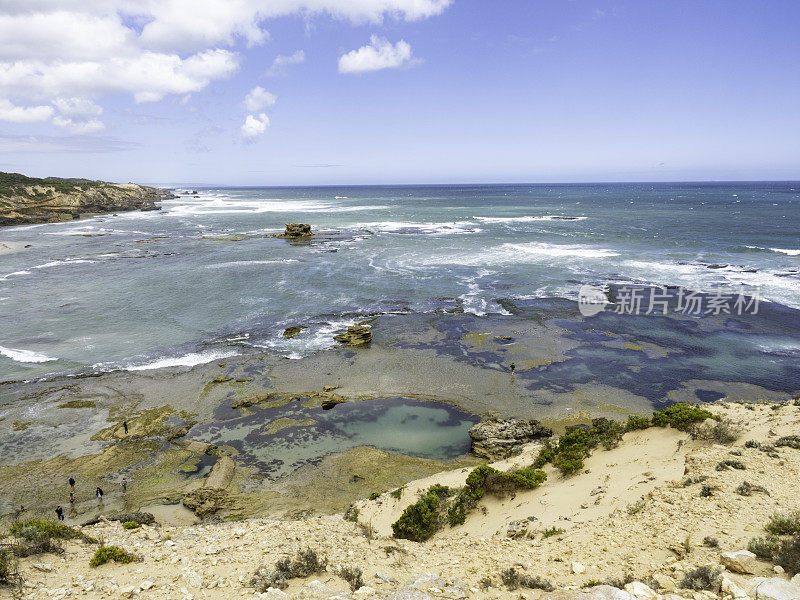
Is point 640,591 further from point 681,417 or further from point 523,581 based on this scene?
point 681,417

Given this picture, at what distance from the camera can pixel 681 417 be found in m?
15.2

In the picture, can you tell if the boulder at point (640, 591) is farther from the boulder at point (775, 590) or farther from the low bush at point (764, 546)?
the low bush at point (764, 546)

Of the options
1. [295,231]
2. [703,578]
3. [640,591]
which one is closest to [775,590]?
[703,578]

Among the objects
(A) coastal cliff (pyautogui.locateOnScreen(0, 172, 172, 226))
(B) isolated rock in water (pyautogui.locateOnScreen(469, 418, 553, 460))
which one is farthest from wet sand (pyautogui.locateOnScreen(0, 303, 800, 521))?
(A) coastal cliff (pyautogui.locateOnScreen(0, 172, 172, 226))

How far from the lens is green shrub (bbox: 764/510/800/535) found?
27.6 feet

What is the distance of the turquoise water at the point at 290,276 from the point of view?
2980 cm

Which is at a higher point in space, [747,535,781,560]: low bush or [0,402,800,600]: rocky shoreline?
[747,535,781,560]: low bush

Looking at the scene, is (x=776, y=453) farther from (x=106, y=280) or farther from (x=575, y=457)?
(x=106, y=280)

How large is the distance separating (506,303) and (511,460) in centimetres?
2194

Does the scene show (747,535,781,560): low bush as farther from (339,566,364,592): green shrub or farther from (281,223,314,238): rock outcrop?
(281,223,314,238): rock outcrop

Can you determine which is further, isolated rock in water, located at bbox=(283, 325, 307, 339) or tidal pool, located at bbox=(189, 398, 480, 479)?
isolated rock in water, located at bbox=(283, 325, 307, 339)

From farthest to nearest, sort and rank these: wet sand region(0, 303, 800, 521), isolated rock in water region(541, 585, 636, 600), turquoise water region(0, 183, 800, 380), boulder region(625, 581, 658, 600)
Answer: turquoise water region(0, 183, 800, 380) → wet sand region(0, 303, 800, 521) → boulder region(625, 581, 658, 600) → isolated rock in water region(541, 585, 636, 600)

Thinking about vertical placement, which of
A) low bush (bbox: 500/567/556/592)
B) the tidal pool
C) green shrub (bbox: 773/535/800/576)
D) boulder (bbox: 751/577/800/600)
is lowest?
the tidal pool

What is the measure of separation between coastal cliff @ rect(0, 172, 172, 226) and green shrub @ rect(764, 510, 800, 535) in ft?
396
